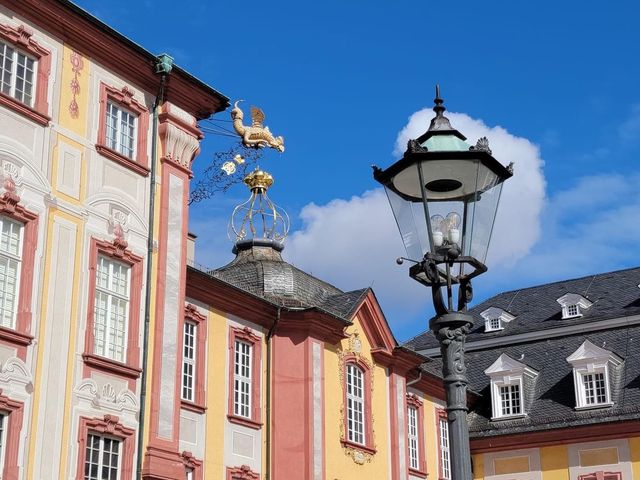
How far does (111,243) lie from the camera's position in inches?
852

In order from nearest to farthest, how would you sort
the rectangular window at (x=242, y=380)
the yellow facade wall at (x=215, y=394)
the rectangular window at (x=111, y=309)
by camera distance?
1. the rectangular window at (x=111, y=309)
2. the yellow facade wall at (x=215, y=394)
3. the rectangular window at (x=242, y=380)

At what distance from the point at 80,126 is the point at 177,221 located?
3061 millimetres

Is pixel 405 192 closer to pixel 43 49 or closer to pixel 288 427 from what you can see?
pixel 43 49

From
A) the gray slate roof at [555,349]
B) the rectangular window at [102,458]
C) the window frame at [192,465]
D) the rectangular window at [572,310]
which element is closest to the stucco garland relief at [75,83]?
the rectangular window at [102,458]

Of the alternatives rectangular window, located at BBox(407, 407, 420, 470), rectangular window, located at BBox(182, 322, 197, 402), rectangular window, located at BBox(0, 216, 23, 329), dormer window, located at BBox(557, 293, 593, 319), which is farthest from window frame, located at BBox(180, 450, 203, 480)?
dormer window, located at BBox(557, 293, 593, 319)

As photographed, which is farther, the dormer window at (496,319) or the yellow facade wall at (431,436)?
the dormer window at (496,319)

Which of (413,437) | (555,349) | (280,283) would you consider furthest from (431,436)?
(280,283)

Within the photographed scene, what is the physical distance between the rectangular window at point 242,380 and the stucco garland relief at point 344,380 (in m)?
3.11

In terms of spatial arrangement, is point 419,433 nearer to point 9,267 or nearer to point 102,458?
point 102,458

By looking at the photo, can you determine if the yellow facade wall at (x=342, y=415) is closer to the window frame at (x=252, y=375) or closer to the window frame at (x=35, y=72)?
the window frame at (x=252, y=375)

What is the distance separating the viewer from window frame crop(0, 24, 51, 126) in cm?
2013

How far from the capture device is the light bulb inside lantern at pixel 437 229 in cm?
1043

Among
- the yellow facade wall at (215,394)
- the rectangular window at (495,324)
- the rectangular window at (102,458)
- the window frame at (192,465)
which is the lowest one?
the rectangular window at (102,458)

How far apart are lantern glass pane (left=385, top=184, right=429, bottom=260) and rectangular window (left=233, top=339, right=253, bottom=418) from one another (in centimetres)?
1768
